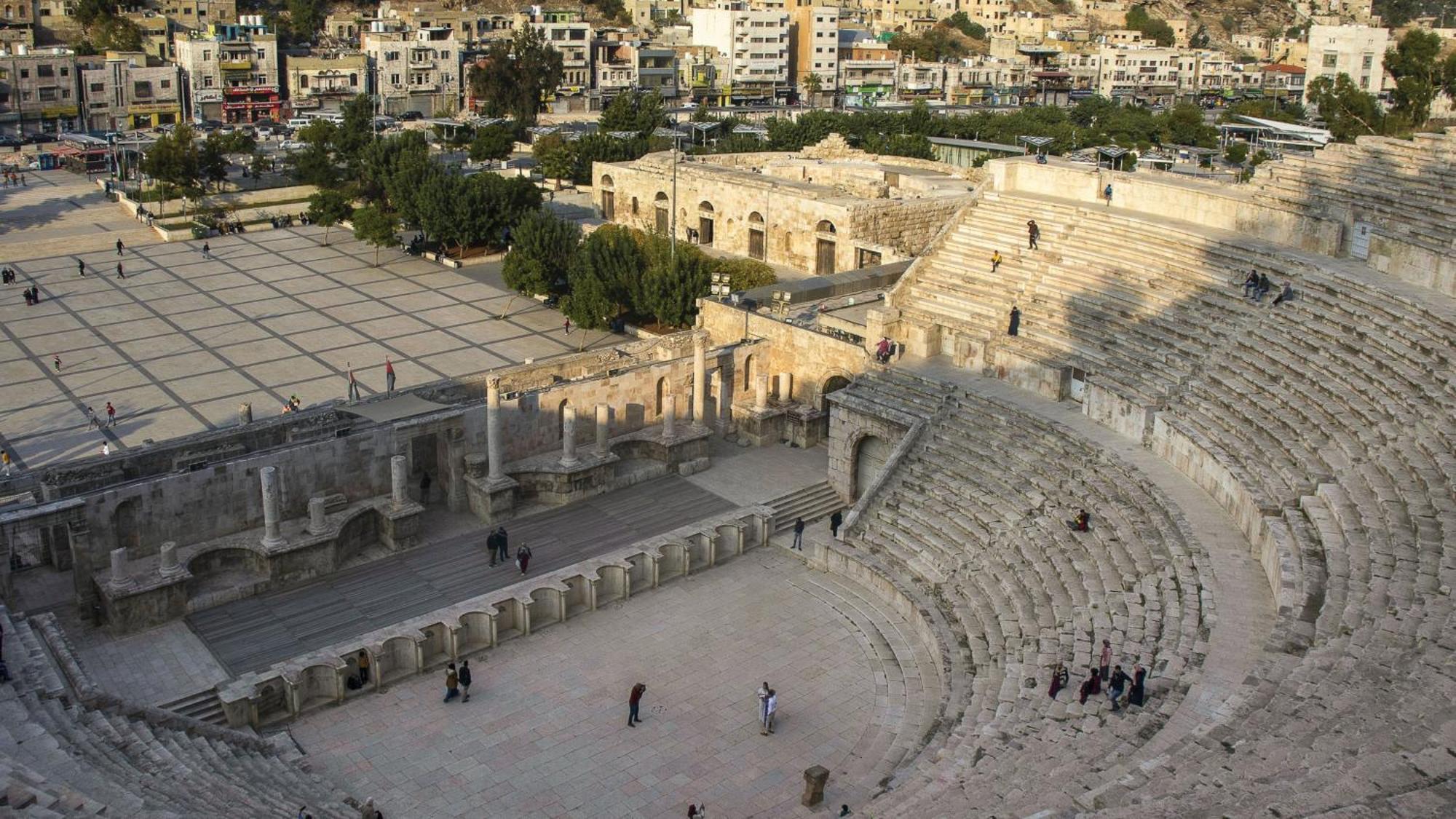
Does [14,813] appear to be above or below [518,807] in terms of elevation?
above

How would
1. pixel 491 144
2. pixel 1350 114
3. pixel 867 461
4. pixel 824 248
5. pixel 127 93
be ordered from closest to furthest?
pixel 867 461, pixel 824 248, pixel 1350 114, pixel 491 144, pixel 127 93

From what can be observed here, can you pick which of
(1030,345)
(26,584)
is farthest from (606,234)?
(26,584)

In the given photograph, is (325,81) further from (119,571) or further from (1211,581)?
(1211,581)

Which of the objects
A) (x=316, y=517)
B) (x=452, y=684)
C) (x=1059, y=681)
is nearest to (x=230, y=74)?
(x=316, y=517)

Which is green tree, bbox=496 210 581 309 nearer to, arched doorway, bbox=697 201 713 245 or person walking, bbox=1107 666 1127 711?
arched doorway, bbox=697 201 713 245

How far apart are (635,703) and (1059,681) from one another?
7.77m

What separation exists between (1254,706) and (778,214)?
132 ft

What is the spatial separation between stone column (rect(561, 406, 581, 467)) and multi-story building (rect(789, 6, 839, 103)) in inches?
4727

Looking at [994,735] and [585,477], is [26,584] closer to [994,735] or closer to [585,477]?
[585,477]

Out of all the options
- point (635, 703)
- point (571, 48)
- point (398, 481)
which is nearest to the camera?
point (635, 703)

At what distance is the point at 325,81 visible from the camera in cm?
11819

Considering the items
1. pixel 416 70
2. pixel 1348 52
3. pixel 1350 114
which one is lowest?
pixel 1350 114

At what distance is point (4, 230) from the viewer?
66250 mm

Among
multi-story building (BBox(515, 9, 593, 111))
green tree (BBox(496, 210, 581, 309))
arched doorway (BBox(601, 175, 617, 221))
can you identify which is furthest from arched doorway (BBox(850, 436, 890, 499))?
multi-story building (BBox(515, 9, 593, 111))
